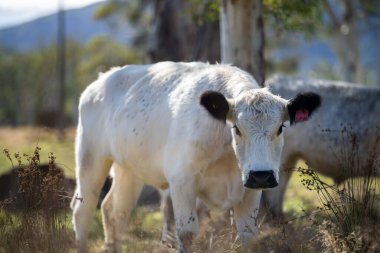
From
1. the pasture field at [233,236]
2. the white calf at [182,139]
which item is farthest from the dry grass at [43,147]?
the pasture field at [233,236]

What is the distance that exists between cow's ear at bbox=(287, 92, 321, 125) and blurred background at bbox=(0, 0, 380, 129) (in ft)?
11.0

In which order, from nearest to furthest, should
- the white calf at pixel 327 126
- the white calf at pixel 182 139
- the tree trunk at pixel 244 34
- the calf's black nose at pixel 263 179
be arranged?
the calf's black nose at pixel 263 179 → the white calf at pixel 182 139 → the tree trunk at pixel 244 34 → the white calf at pixel 327 126

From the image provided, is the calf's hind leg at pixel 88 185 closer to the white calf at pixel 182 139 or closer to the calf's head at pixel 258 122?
the white calf at pixel 182 139

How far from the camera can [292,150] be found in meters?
12.1

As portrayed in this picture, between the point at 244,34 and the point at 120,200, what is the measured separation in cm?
313

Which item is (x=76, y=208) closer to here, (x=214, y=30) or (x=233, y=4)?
(x=233, y=4)

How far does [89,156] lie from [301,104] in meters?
3.20

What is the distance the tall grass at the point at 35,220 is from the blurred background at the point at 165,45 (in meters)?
2.33

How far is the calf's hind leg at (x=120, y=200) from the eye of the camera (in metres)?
9.71

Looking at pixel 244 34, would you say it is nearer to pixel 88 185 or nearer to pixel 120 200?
pixel 120 200

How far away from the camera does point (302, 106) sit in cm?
746

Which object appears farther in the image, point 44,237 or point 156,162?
point 156,162

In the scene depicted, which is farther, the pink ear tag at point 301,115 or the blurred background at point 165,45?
the blurred background at point 165,45

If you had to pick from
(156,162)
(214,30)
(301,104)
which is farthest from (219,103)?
(214,30)
